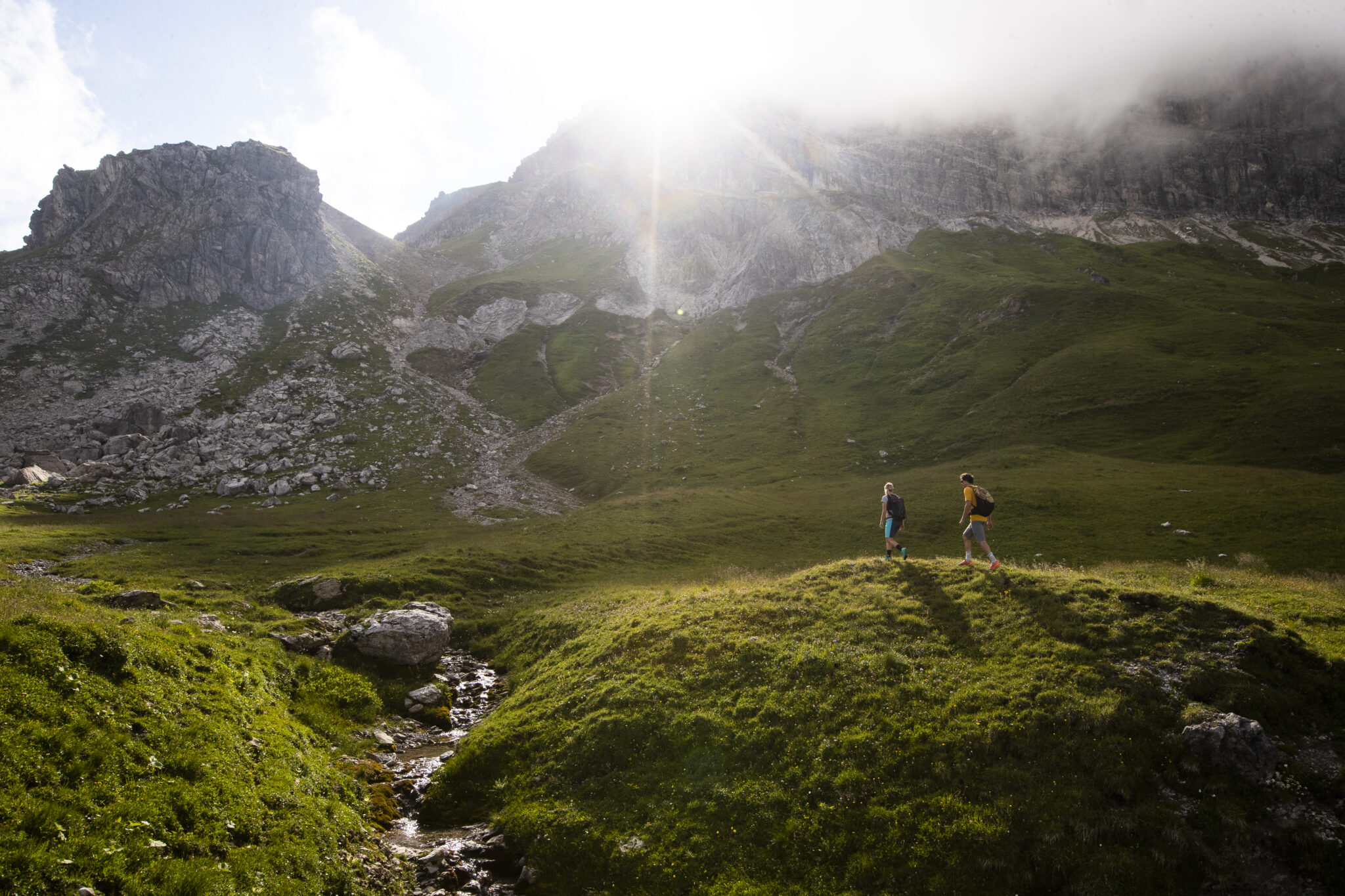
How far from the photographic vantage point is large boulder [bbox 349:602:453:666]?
2978 centimetres

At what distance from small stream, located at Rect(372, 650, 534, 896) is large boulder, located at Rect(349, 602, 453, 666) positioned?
557 cm

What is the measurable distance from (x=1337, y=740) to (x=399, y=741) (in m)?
30.4

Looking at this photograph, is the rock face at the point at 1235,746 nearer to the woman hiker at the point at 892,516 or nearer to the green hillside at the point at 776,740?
the green hillside at the point at 776,740

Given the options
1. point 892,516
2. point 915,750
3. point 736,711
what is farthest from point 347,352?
point 915,750

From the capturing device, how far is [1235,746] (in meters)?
14.3

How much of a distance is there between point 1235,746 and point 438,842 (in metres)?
22.6

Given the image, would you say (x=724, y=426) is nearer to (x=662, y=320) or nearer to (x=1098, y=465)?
(x=1098, y=465)

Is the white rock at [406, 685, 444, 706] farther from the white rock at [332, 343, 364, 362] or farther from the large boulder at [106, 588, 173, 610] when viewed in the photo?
the white rock at [332, 343, 364, 362]

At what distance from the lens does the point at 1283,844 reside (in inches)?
489

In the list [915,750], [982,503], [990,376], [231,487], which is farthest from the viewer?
[990,376]

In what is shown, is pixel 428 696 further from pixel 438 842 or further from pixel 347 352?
pixel 347 352

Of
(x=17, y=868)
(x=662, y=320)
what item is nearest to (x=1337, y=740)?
(x=17, y=868)

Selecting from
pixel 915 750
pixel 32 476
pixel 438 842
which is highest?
pixel 32 476

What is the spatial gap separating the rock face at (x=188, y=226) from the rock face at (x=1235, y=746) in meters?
193
